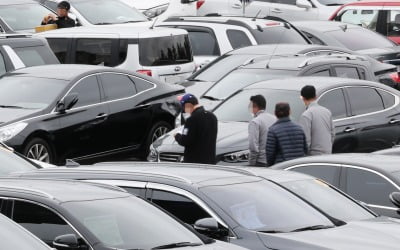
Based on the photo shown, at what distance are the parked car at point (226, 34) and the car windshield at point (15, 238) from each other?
1553 centimetres

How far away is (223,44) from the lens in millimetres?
23641

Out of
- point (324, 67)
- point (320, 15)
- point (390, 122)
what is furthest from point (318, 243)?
point (320, 15)

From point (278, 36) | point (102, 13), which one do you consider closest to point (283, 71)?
point (278, 36)

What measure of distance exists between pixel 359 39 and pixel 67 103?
29.9 feet

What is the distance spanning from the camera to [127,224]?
30.0ft

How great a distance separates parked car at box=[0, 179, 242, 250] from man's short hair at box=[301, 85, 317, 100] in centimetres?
636

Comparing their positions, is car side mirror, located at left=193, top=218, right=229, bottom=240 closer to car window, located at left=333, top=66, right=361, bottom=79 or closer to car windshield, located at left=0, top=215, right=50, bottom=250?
car windshield, located at left=0, top=215, right=50, bottom=250

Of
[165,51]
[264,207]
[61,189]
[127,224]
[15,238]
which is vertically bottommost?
[165,51]

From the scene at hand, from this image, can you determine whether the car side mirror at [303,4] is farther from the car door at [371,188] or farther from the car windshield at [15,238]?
the car windshield at [15,238]

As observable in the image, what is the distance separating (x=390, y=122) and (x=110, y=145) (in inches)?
149

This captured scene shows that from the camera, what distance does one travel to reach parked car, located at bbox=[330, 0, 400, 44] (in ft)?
92.3

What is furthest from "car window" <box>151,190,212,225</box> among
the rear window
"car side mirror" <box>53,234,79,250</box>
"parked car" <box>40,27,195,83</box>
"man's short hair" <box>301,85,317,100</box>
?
the rear window

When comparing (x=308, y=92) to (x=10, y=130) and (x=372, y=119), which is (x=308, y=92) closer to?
(x=372, y=119)

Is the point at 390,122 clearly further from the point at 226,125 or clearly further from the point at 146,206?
the point at 146,206
